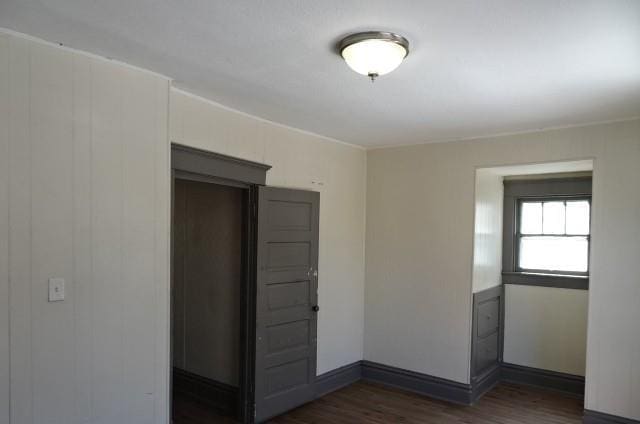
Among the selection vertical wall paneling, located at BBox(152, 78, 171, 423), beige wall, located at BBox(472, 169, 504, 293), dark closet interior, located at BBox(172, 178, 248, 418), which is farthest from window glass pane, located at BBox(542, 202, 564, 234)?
vertical wall paneling, located at BBox(152, 78, 171, 423)

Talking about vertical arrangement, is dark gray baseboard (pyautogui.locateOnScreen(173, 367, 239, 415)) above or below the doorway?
below

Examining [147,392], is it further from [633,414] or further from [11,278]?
[633,414]

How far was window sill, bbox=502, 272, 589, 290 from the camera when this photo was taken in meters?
4.84

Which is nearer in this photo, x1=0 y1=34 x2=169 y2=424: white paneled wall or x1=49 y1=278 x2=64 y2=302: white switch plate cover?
x1=0 y1=34 x2=169 y2=424: white paneled wall

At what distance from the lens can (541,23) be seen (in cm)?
205

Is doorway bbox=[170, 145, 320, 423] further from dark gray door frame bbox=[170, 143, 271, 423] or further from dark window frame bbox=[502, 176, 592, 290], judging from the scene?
dark window frame bbox=[502, 176, 592, 290]

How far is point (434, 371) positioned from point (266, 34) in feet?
12.8

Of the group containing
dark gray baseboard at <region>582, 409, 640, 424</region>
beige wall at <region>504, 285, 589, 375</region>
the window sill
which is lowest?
dark gray baseboard at <region>582, 409, 640, 424</region>

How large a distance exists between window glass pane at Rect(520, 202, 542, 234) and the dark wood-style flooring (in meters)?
1.79

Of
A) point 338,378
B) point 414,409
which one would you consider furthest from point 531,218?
point 338,378

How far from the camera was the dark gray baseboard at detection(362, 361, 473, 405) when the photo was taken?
455cm

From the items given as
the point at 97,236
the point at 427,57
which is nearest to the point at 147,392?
the point at 97,236

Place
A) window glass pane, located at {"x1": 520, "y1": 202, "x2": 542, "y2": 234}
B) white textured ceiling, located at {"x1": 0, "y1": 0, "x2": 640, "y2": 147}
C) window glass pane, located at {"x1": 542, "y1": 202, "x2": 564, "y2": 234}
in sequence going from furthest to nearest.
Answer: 1. window glass pane, located at {"x1": 520, "y1": 202, "x2": 542, "y2": 234}
2. window glass pane, located at {"x1": 542, "y1": 202, "x2": 564, "y2": 234}
3. white textured ceiling, located at {"x1": 0, "y1": 0, "x2": 640, "y2": 147}

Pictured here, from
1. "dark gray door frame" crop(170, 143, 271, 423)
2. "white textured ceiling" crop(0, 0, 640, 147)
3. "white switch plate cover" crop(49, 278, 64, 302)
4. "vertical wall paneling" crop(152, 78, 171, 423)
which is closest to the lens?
"white textured ceiling" crop(0, 0, 640, 147)
